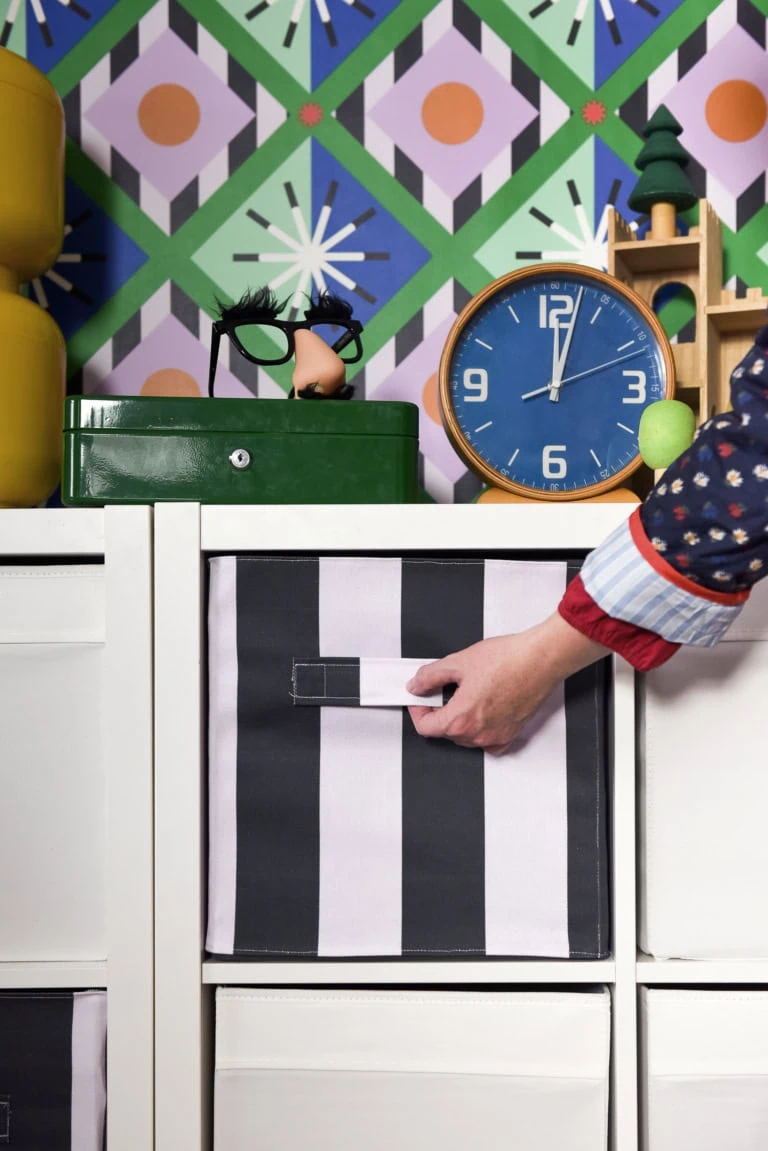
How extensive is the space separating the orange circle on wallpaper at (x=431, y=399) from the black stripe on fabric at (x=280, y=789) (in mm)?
520

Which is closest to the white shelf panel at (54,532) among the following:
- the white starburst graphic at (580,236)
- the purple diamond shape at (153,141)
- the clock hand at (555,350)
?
the clock hand at (555,350)

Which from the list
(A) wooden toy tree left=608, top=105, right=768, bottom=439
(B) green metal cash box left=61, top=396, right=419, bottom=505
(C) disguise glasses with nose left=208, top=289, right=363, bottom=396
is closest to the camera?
(B) green metal cash box left=61, top=396, right=419, bottom=505

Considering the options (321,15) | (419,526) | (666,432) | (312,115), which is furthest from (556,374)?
(321,15)

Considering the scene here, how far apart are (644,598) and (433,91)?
943mm

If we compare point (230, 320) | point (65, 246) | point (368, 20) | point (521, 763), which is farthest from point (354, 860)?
point (368, 20)

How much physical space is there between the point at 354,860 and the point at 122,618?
1.08ft

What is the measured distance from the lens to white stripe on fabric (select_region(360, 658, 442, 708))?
1.04m

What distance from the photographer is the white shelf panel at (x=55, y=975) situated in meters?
1.05

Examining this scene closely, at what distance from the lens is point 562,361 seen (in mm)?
1292

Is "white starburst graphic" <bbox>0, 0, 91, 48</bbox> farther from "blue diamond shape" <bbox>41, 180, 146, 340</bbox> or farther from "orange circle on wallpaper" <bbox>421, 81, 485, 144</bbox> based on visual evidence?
"orange circle on wallpaper" <bbox>421, 81, 485, 144</bbox>

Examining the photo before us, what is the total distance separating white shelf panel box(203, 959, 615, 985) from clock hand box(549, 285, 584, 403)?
643 mm

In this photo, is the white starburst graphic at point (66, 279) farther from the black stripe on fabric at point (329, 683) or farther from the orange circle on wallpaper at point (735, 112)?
the orange circle on wallpaper at point (735, 112)

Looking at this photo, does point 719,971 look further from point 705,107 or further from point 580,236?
point 705,107

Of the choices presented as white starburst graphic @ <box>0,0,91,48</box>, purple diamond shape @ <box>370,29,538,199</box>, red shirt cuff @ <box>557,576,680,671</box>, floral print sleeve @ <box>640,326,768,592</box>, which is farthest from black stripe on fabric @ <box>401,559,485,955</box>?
white starburst graphic @ <box>0,0,91,48</box>
